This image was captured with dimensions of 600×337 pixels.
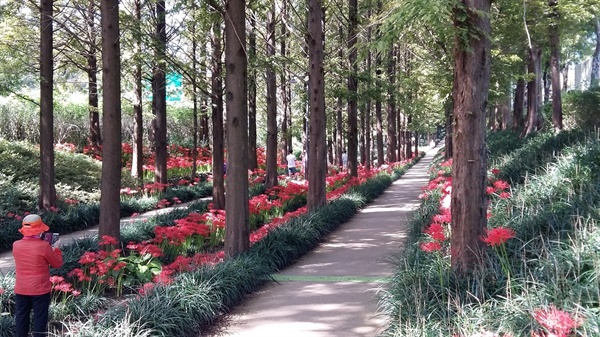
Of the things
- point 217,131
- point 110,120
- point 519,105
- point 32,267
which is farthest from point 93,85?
point 519,105

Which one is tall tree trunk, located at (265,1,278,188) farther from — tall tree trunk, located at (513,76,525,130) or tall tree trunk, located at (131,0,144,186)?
tall tree trunk, located at (513,76,525,130)

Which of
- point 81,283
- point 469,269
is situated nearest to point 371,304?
point 469,269

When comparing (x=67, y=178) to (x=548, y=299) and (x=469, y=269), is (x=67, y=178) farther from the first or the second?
(x=548, y=299)

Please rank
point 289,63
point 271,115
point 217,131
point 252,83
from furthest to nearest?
point 271,115 < point 252,83 < point 289,63 < point 217,131

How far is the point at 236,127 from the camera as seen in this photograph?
7922mm

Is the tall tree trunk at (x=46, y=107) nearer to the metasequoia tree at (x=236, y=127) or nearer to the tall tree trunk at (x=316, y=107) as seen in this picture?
the tall tree trunk at (x=316, y=107)

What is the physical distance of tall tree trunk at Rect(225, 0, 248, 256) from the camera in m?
7.88

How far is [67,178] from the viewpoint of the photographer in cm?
1716

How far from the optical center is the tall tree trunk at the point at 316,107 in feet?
40.7

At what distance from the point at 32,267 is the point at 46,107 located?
8240 millimetres

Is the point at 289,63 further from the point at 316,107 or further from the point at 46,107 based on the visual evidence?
the point at 46,107

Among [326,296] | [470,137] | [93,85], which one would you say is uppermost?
[93,85]

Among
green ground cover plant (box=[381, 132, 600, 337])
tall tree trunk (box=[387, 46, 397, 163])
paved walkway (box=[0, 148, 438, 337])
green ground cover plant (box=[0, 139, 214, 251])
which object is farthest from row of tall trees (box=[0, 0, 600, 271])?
paved walkway (box=[0, 148, 438, 337])

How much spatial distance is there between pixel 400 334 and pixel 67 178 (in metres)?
15.4
